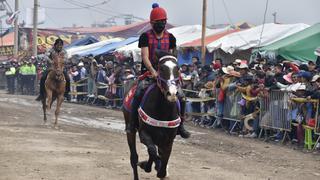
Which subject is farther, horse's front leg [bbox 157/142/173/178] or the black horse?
horse's front leg [bbox 157/142/173/178]

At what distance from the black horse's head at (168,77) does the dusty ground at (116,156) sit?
2.16 metres

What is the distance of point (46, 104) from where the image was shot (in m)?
18.2

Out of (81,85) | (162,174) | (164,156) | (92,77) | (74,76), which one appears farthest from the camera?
(74,76)

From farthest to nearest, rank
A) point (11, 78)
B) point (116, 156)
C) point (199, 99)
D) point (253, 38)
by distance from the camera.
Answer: point (11, 78), point (253, 38), point (199, 99), point (116, 156)

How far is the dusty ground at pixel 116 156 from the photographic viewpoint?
393 inches

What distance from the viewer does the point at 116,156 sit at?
462 inches

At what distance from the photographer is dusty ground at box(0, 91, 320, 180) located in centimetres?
998

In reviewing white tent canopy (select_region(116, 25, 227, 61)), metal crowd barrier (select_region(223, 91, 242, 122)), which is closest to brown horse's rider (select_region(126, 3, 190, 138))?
metal crowd barrier (select_region(223, 91, 242, 122))

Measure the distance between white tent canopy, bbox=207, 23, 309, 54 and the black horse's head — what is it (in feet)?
44.4

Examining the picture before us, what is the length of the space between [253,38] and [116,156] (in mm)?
11929

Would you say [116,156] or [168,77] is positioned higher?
[168,77]

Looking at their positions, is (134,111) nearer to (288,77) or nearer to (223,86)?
(288,77)

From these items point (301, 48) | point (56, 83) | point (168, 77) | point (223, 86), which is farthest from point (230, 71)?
point (168, 77)

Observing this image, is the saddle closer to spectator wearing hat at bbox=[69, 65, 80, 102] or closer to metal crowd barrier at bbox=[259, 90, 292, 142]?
metal crowd barrier at bbox=[259, 90, 292, 142]
